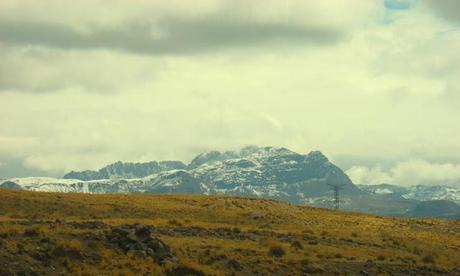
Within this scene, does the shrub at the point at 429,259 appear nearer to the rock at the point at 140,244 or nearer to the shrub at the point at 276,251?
the shrub at the point at 276,251

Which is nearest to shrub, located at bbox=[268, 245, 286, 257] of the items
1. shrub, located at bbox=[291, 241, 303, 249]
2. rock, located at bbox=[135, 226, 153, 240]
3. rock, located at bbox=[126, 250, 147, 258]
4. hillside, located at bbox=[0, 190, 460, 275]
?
hillside, located at bbox=[0, 190, 460, 275]

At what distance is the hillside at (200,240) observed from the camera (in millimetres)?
45656

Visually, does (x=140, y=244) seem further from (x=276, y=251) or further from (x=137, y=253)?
(x=276, y=251)

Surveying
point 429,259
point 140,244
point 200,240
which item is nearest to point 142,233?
point 140,244

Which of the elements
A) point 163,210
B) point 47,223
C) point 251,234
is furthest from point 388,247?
point 47,223

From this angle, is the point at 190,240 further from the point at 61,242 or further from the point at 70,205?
the point at 70,205

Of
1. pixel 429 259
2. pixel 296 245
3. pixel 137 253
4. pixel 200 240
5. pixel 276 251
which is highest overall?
pixel 200 240

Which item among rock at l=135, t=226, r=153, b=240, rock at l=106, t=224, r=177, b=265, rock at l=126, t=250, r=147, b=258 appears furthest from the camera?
rock at l=135, t=226, r=153, b=240

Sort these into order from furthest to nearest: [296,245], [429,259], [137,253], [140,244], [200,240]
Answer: [429,259]
[296,245]
[200,240]
[140,244]
[137,253]

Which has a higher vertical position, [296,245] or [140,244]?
[140,244]

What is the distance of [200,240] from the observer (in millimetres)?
58688

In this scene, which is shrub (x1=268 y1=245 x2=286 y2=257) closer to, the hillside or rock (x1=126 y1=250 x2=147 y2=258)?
the hillside

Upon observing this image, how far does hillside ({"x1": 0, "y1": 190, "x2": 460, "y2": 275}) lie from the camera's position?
45.7 m

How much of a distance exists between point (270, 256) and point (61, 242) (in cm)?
1772
